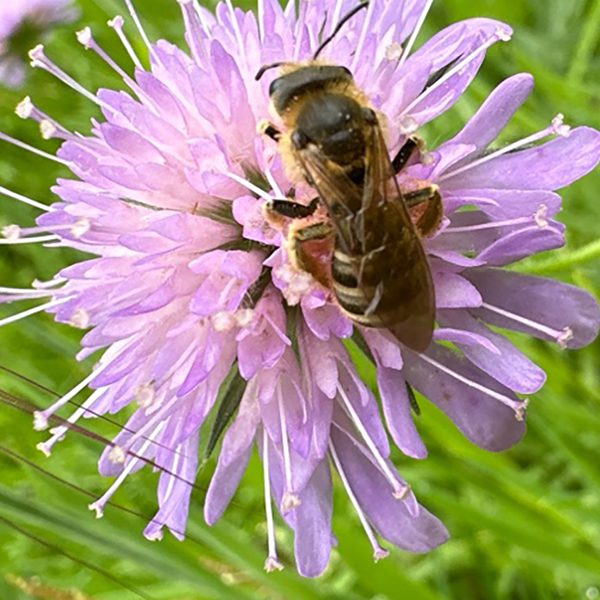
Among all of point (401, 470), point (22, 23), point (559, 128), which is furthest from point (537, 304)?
point (22, 23)

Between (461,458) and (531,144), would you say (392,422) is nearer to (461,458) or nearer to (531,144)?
(531,144)

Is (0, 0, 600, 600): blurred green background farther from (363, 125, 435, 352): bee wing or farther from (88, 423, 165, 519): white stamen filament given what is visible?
(363, 125, 435, 352): bee wing

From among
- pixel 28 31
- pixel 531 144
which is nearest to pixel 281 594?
pixel 531 144

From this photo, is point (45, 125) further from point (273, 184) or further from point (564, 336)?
point (564, 336)

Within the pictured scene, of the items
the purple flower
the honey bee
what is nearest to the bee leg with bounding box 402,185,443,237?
the honey bee

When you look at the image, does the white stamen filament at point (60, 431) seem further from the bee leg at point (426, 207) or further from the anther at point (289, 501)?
the bee leg at point (426, 207)

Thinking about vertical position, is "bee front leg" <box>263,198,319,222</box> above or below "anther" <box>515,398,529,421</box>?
above
